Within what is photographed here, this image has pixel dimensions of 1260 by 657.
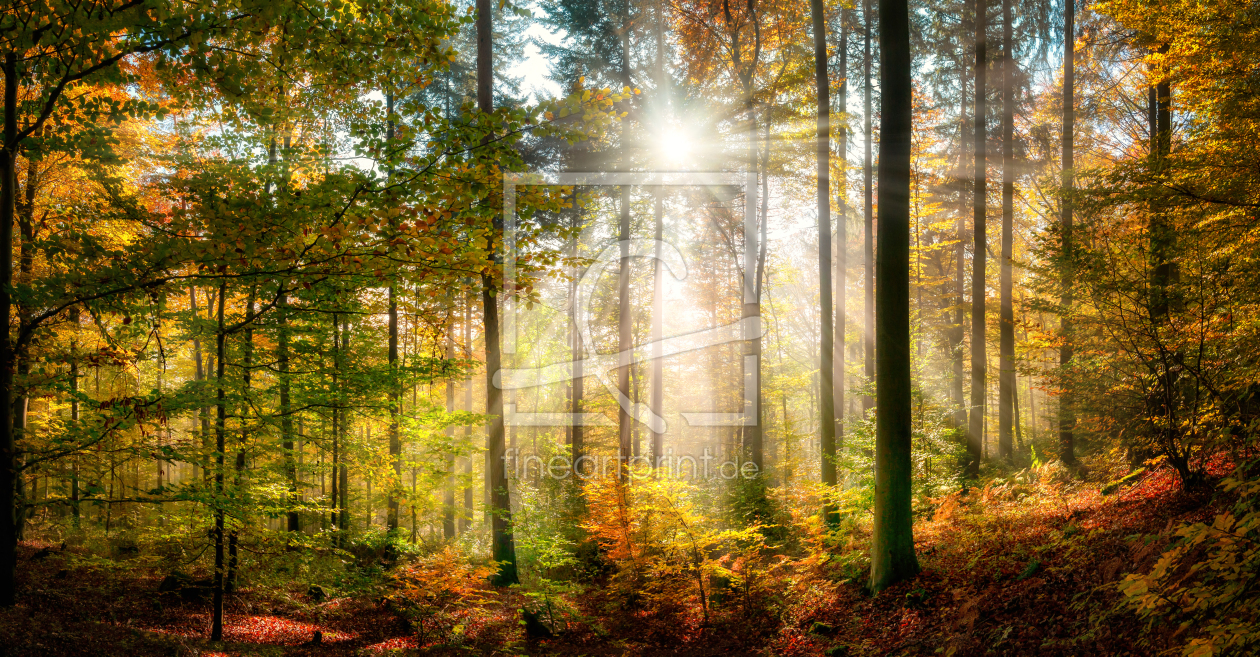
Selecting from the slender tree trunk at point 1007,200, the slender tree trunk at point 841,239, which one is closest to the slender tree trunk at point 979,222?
the slender tree trunk at point 1007,200

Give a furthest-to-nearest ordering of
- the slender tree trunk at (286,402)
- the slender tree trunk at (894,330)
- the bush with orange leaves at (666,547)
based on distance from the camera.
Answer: the bush with orange leaves at (666,547)
the slender tree trunk at (894,330)
the slender tree trunk at (286,402)

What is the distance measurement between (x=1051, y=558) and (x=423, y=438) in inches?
409

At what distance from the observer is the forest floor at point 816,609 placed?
4.75 metres

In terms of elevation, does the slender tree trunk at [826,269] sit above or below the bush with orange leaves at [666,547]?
above

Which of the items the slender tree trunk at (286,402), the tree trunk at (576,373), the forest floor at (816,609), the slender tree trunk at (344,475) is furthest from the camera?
the tree trunk at (576,373)

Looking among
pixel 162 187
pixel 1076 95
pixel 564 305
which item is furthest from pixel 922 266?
pixel 162 187

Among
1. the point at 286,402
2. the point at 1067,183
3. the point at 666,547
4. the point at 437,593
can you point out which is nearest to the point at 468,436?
the point at 286,402

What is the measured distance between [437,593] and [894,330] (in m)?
6.71

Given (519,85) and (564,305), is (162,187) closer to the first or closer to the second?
(519,85)

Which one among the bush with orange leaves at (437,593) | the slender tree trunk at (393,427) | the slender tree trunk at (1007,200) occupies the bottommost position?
the bush with orange leaves at (437,593)

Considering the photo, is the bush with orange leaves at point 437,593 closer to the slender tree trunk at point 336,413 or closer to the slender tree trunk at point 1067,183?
the slender tree trunk at point 336,413

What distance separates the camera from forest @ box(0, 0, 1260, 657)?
3.82 meters

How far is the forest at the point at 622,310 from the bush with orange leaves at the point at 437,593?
2.2 inches

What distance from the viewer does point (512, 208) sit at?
12.9 feet
